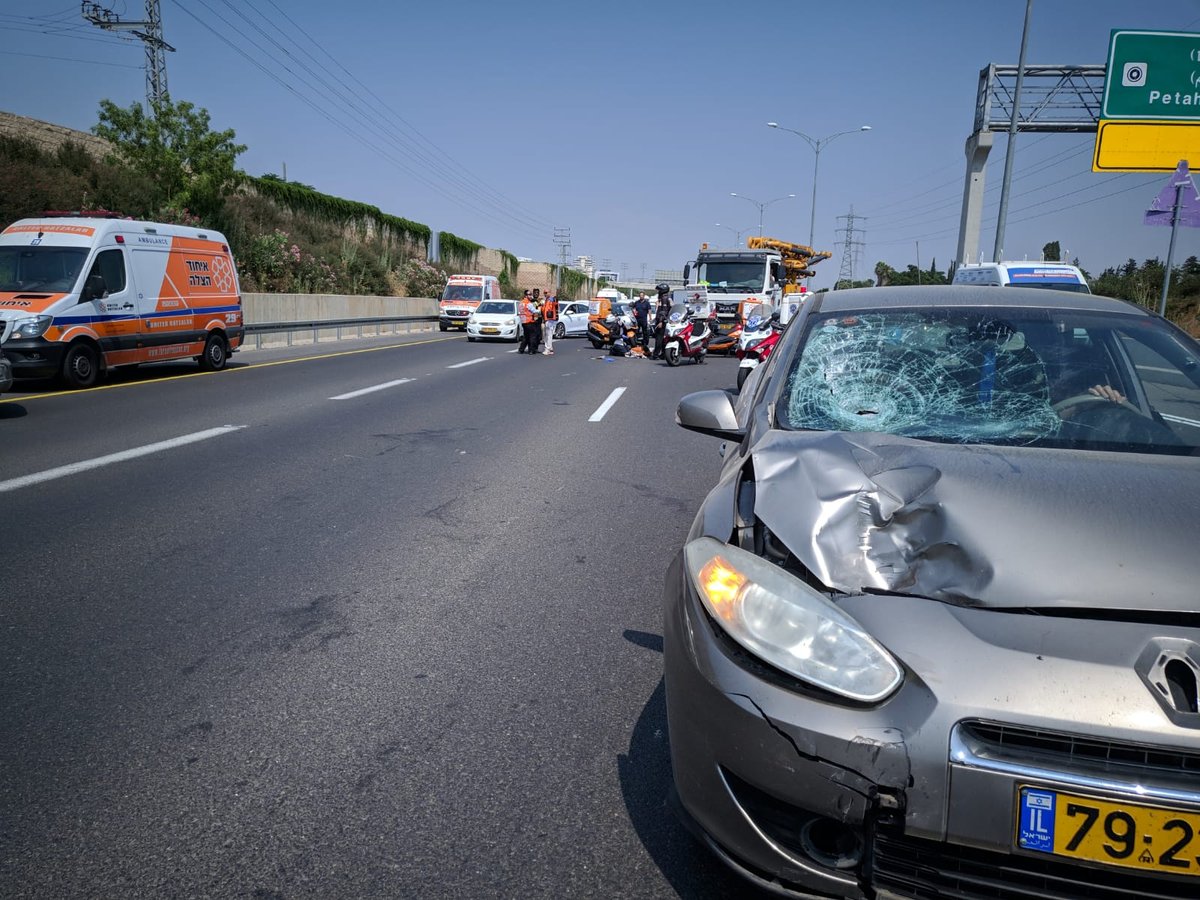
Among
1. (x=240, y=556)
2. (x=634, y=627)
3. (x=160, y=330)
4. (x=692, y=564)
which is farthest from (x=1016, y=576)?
(x=160, y=330)

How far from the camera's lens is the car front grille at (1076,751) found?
1.61 meters

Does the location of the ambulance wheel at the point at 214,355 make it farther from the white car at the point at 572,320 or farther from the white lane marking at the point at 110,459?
the white car at the point at 572,320

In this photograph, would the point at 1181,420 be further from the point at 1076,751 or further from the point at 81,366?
the point at 81,366

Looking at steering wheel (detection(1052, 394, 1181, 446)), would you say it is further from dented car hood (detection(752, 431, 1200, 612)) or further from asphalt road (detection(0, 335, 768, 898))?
asphalt road (detection(0, 335, 768, 898))

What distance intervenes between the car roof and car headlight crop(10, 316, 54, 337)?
12.2 meters

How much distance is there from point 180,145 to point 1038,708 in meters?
30.8

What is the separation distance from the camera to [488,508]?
6.33 meters

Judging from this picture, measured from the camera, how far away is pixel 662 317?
25.0 metres

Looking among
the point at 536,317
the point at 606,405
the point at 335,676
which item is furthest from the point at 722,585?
the point at 536,317

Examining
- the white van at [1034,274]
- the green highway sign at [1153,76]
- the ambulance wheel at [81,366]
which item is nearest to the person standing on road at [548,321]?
the ambulance wheel at [81,366]

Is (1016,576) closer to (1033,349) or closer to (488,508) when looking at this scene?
(1033,349)

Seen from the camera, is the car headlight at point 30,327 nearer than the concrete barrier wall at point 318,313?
Yes

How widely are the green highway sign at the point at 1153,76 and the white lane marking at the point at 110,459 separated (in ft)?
56.4

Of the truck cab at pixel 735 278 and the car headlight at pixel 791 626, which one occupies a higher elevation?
the truck cab at pixel 735 278
